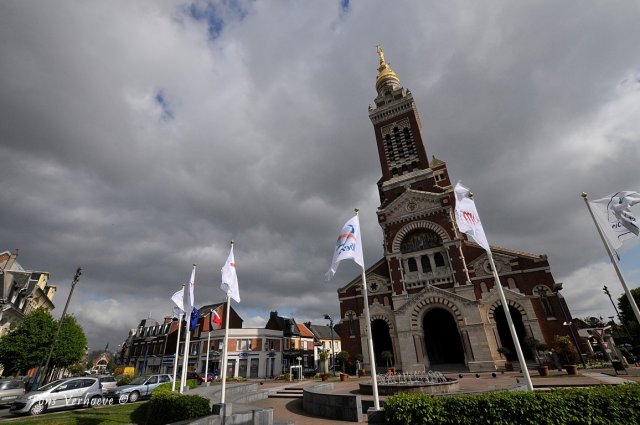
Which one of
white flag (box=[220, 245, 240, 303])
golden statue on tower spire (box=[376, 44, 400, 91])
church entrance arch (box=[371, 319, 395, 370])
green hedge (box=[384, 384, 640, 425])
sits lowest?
green hedge (box=[384, 384, 640, 425])

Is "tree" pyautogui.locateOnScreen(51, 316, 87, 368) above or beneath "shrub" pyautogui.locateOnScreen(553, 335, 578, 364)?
above

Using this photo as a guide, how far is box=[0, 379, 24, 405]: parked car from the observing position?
18.7m

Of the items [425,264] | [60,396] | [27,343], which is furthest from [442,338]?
[27,343]

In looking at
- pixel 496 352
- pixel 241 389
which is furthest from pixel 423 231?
pixel 241 389

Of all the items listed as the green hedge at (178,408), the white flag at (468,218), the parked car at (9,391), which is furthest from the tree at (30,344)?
the white flag at (468,218)

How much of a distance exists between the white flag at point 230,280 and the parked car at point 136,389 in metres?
12.3

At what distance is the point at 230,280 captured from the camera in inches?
553

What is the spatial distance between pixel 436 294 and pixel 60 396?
2883 cm

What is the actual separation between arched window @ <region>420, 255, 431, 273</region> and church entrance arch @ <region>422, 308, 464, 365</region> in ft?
13.6

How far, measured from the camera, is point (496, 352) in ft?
88.9

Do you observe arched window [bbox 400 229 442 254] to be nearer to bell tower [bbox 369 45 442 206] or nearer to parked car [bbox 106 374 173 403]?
bell tower [bbox 369 45 442 206]

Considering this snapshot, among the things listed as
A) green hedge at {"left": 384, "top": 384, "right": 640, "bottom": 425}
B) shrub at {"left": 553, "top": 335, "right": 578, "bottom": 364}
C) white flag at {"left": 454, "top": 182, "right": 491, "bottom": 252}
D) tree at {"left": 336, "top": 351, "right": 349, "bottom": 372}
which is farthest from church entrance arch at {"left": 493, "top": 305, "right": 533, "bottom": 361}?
green hedge at {"left": 384, "top": 384, "right": 640, "bottom": 425}

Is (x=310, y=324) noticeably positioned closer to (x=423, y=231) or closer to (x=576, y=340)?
(x=423, y=231)

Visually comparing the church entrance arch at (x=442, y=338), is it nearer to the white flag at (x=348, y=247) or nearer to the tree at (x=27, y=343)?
the white flag at (x=348, y=247)
